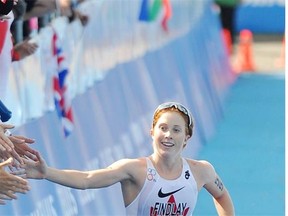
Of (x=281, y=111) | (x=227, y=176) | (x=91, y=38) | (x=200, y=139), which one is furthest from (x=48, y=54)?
(x=281, y=111)

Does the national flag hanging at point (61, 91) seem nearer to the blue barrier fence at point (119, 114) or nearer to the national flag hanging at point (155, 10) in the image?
the blue barrier fence at point (119, 114)

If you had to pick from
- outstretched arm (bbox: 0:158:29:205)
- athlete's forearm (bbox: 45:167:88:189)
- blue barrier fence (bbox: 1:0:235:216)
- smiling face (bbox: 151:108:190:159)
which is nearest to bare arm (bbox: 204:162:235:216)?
smiling face (bbox: 151:108:190:159)

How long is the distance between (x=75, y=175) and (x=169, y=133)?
52 centimetres

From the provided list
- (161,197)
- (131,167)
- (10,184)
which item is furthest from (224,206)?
(10,184)

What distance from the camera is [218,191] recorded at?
22.0ft

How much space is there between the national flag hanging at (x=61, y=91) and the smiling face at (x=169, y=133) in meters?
2.90

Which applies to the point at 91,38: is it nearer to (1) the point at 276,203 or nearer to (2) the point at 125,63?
(2) the point at 125,63

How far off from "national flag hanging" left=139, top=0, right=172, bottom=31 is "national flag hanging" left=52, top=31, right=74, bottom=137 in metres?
4.79

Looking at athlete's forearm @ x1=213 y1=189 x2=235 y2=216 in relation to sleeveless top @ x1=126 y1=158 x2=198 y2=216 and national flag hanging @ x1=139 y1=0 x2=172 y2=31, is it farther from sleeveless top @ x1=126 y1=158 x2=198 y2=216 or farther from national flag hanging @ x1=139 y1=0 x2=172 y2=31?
national flag hanging @ x1=139 y1=0 x2=172 y2=31

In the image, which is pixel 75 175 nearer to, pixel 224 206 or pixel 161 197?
pixel 161 197

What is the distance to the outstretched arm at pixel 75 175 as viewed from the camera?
5789 mm

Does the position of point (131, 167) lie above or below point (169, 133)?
below

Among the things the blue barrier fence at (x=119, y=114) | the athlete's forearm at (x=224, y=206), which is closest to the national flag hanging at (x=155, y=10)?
the blue barrier fence at (x=119, y=114)

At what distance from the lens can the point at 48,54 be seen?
29.9 feet
